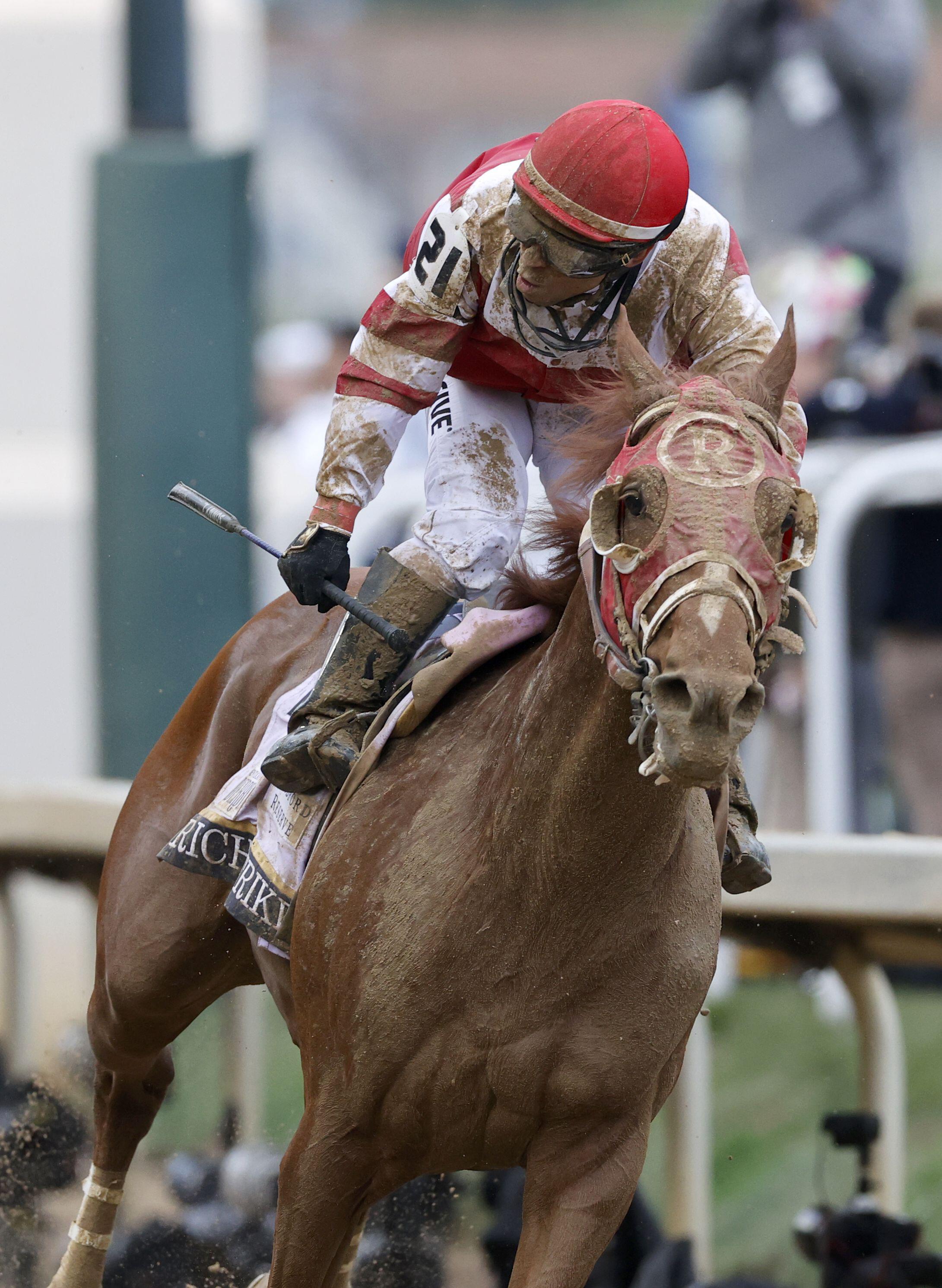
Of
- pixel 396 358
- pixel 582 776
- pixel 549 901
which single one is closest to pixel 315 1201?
pixel 549 901

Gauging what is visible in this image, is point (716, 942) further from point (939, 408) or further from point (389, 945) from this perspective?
point (939, 408)

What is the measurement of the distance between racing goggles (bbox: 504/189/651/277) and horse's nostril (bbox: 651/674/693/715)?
104cm

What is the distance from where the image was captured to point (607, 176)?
348cm

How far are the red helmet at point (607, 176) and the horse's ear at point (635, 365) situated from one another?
1.20ft

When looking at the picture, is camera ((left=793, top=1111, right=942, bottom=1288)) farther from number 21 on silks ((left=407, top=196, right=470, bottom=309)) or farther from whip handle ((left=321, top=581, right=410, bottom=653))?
number 21 on silks ((left=407, top=196, right=470, bottom=309))

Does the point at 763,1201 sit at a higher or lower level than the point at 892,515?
lower

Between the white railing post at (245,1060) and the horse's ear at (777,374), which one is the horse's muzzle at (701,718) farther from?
the white railing post at (245,1060)

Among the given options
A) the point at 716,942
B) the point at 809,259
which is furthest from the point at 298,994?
the point at 809,259

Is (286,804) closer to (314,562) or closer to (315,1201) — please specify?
(314,562)

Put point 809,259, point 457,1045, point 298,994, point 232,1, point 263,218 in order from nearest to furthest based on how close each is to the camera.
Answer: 1. point 457,1045
2. point 298,994
3. point 809,259
4. point 232,1
5. point 263,218

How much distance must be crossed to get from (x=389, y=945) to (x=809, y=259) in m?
5.26

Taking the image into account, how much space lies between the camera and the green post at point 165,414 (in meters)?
6.70

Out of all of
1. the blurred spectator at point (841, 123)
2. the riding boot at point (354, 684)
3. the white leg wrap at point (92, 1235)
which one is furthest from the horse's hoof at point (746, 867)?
the blurred spectator at point (841, 123)

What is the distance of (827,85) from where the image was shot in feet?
28.3
